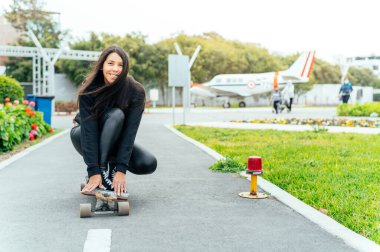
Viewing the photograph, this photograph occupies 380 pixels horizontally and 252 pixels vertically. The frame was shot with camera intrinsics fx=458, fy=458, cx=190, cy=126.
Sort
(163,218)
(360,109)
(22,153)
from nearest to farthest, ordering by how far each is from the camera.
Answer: (163,218)
(22,153)
(360,109)

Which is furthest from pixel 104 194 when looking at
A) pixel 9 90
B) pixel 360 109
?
pixel 360 109

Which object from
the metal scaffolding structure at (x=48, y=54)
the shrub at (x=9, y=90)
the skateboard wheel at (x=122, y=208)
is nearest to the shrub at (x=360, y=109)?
the shrub at (x=9, y=90)

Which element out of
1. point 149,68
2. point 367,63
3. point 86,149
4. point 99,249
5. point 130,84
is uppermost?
point 367,63

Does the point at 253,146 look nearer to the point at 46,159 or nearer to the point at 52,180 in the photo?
the point at 46,159

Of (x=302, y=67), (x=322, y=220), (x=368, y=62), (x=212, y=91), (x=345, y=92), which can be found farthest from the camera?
(x=368, y=62)

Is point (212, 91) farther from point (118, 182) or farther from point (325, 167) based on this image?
point (118, 182)

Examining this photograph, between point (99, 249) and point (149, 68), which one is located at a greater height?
point (149, 68)

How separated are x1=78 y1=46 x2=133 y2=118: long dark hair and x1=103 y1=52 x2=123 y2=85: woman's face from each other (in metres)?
0.03

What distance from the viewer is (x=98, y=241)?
3.50 meters

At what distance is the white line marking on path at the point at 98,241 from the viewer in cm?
331

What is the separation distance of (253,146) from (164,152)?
6.22 feet

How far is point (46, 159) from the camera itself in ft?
26.7

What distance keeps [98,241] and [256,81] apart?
3514cm

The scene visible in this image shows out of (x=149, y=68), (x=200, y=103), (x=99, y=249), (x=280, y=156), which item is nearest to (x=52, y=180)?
(x=99, y=249)
